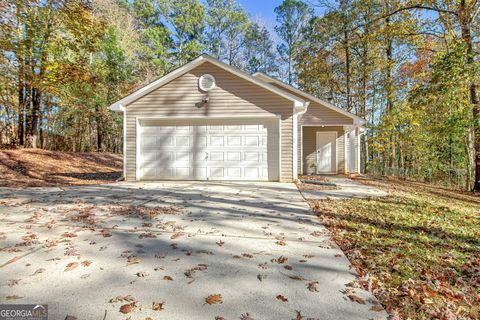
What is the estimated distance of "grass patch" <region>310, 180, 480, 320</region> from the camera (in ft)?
7.23

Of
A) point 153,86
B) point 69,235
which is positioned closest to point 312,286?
point 69,235

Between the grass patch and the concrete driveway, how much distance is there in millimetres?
263

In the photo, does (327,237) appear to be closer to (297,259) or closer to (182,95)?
(297,259)

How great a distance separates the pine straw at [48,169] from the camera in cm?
899

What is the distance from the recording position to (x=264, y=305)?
207cm

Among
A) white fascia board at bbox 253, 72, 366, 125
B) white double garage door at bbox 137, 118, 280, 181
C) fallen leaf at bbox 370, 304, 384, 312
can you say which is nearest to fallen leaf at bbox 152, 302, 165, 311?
fallen leaf at bbox 370, 304, 384, 312

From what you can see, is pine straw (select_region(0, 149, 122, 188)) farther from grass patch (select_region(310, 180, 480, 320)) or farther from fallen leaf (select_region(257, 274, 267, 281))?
grass patch (select_region(310, 180, 480, 320))

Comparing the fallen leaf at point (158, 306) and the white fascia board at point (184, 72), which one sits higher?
the white fascia board at point (184, 72)

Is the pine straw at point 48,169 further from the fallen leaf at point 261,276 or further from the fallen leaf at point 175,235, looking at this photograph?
the fallen leaf at point 261,276

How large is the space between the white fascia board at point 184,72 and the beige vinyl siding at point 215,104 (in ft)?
0.42

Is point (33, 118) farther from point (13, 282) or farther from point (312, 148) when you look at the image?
point (312, 148)

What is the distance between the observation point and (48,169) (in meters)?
11.0

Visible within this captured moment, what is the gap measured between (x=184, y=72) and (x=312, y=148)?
806cm

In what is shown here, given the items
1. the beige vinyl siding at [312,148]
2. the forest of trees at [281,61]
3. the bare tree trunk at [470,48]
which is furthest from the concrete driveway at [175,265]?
the beige vinyl siding at [312,148]
